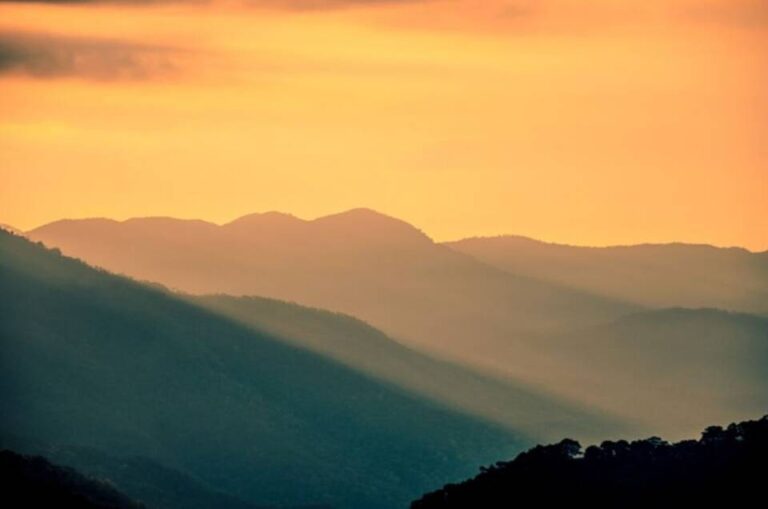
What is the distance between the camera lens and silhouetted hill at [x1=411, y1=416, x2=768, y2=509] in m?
164

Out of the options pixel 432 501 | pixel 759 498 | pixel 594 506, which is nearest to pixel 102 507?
pixel 432 501

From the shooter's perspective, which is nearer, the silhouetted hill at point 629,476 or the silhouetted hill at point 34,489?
the silhouetted hill at point 629,476

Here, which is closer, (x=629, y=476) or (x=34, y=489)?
(x=629, y=476)

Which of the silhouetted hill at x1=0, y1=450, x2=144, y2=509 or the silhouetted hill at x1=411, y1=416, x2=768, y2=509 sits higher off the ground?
the silhouetted hill at x1=411, y1=416, x2=768, y2=509

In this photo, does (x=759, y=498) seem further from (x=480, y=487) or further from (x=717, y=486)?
(x=480, y=487)

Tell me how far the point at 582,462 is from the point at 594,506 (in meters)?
10.7

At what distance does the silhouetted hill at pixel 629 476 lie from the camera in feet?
537

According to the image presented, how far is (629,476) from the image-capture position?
566 ft

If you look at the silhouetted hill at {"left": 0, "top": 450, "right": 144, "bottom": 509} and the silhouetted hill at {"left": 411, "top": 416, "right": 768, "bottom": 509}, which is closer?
the silhouetted hill at {"left": 411, "top": 416, "right": 768, "bottom": 509}

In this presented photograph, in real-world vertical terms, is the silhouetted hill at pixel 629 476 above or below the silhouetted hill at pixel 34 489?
above

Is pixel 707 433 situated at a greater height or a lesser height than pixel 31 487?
greater

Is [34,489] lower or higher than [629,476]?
lower

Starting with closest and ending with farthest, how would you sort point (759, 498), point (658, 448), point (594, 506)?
1. point (759, 498)
2. point (594, 506)
3. point (658, 448)

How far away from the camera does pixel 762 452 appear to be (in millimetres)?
166625
